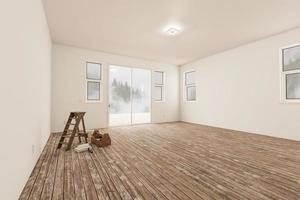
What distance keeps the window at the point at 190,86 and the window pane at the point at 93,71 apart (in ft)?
14.2

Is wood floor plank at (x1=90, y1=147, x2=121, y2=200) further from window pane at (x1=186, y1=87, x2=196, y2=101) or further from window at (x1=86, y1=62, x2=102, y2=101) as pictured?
window pane at (x1=186, y1=87, x2=196, y2=101)

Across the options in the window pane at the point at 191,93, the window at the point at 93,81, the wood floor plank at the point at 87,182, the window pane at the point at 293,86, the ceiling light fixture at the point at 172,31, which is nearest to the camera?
the wood floor plank at the point at 87,182

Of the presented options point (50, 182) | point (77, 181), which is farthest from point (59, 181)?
point (77, 181)

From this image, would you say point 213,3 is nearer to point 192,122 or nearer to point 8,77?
point 8,77

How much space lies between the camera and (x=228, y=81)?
5.89m

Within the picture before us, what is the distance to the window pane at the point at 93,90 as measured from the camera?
589 centimetres

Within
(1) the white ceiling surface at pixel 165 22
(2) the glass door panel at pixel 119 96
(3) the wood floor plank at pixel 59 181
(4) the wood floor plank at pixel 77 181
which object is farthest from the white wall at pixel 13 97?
(2) the glass door panel at pixel 119 96

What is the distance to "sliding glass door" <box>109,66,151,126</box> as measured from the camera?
6462 millimetres

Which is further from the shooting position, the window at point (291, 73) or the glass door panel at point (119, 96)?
the glass door panel at point (119, 96)

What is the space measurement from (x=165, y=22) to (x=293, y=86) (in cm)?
398

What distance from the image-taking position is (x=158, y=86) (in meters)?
7.73

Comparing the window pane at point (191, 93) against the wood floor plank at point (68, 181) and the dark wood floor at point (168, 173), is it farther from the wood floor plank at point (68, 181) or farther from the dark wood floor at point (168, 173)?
the wood floor plank at point (68, 181)

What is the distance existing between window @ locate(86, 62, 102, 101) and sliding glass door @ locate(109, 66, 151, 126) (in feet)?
1.58

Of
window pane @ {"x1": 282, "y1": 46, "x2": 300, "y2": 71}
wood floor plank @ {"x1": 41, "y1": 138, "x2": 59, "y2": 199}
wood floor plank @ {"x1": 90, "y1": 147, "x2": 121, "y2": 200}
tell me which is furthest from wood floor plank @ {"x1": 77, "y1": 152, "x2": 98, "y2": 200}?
window pane @ {"x1": 282, "y1": 46, "x2": 300, "y2": 71}
